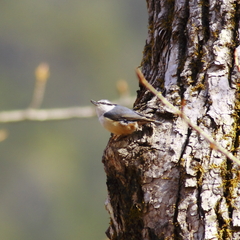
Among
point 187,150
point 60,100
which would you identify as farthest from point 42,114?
point 60,100

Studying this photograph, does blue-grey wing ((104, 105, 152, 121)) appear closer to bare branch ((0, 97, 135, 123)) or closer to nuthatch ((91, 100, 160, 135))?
nuthatch ((91, 100, 160, 135))

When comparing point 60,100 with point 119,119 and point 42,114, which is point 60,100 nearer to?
point 42,114

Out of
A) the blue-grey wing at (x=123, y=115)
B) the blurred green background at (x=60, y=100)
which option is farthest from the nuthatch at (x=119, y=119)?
the blurred green background at (x=60, y=100)

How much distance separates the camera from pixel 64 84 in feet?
35.8

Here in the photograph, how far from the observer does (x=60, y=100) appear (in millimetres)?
10383

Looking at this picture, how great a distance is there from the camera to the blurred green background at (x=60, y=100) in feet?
33.2

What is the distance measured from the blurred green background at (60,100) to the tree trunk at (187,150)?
7.35 m

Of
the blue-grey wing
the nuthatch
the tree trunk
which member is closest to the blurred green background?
the nuthatch

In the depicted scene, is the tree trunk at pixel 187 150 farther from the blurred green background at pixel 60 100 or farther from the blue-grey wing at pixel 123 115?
the blurred green background at pixel 60 100

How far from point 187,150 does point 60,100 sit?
28.9 feet

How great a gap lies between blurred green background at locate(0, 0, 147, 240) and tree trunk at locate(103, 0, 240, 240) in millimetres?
7352

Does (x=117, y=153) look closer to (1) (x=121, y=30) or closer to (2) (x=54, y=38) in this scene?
(2) (x=54, y=38)

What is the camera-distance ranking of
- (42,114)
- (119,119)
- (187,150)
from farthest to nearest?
(42,114) < (119,119) < (187,150)

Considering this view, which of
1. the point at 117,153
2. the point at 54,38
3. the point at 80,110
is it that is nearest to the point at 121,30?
the point at 54,38
